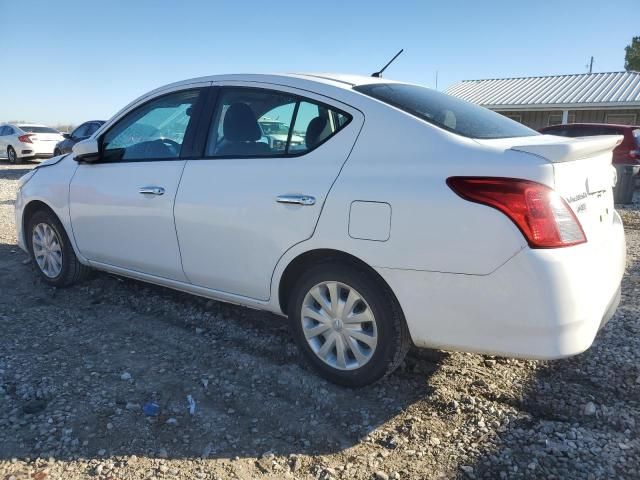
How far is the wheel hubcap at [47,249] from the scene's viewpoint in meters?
4.50

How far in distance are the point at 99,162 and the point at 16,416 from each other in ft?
6.59

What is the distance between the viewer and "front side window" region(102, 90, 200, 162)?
142 inches

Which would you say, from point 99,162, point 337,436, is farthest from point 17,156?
point 337,436

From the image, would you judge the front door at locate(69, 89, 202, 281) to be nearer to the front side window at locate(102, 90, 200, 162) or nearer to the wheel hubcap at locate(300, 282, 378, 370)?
the front side window at locate(102, 90, 200, 162)

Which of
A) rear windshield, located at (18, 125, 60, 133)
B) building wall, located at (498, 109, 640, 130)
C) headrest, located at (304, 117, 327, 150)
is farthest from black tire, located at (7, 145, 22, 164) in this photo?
headrest, located at (304, 117, 327, 150)

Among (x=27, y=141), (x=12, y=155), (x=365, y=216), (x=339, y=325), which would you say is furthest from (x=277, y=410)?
(x=12, y=155)

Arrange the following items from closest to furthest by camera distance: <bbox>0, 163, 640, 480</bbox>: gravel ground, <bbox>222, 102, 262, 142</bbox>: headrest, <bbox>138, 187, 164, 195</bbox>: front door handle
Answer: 1. <bbox>0, 163, 640, 480</bbox>: gravel ground
2. <bbox>222, 102, 262, 142</bbox>: headrest
3. <bbox>138, 187, 164, 195</bbox>: front door handle

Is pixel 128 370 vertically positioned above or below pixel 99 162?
below

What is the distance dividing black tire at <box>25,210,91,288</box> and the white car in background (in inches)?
622

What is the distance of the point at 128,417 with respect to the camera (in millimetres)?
2697

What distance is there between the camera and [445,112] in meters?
2.97

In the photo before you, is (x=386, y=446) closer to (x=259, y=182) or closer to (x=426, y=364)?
(x=426, y=364)

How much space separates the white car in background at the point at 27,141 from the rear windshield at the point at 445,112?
18330mm

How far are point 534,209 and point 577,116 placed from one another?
21.4 meters
